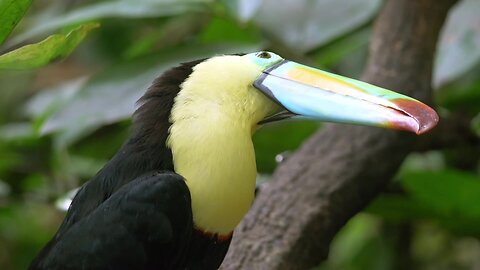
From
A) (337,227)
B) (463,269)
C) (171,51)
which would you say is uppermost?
(171,51)

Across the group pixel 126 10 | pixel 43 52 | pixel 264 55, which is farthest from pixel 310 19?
pixel 43 52

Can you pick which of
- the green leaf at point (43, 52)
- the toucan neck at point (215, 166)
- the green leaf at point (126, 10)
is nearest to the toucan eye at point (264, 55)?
the toucan neck at point (215, 166)

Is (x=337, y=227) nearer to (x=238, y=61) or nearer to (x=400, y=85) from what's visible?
(x=400, y=85)

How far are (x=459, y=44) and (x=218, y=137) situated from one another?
76cm

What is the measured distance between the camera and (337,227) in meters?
1.52

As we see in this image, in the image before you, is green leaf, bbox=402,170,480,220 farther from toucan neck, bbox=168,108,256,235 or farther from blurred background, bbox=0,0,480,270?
toucan neck, bbox=168,108,256,235

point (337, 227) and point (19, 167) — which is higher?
point (337, 227)

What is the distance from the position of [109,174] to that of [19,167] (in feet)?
3.58

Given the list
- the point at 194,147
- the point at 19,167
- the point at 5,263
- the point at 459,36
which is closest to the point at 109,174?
the point at 194,147

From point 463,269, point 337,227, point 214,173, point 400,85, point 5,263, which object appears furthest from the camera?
point 5,263

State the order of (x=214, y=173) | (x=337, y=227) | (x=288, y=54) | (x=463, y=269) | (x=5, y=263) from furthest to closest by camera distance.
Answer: (x=5, y=263), (x=463, y=269), (x=288, y=54), (x=337, y=227), (x=214, y=173)

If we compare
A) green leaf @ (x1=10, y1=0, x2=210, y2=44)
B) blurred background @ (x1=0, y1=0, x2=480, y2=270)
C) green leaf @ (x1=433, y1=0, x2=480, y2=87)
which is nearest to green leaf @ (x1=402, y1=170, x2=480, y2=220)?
blurred background @ (x1=0, y1=0, x2=480, y2=270)

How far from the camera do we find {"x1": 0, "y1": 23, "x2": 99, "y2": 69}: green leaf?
1001 mm

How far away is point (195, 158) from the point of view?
1.17 m
